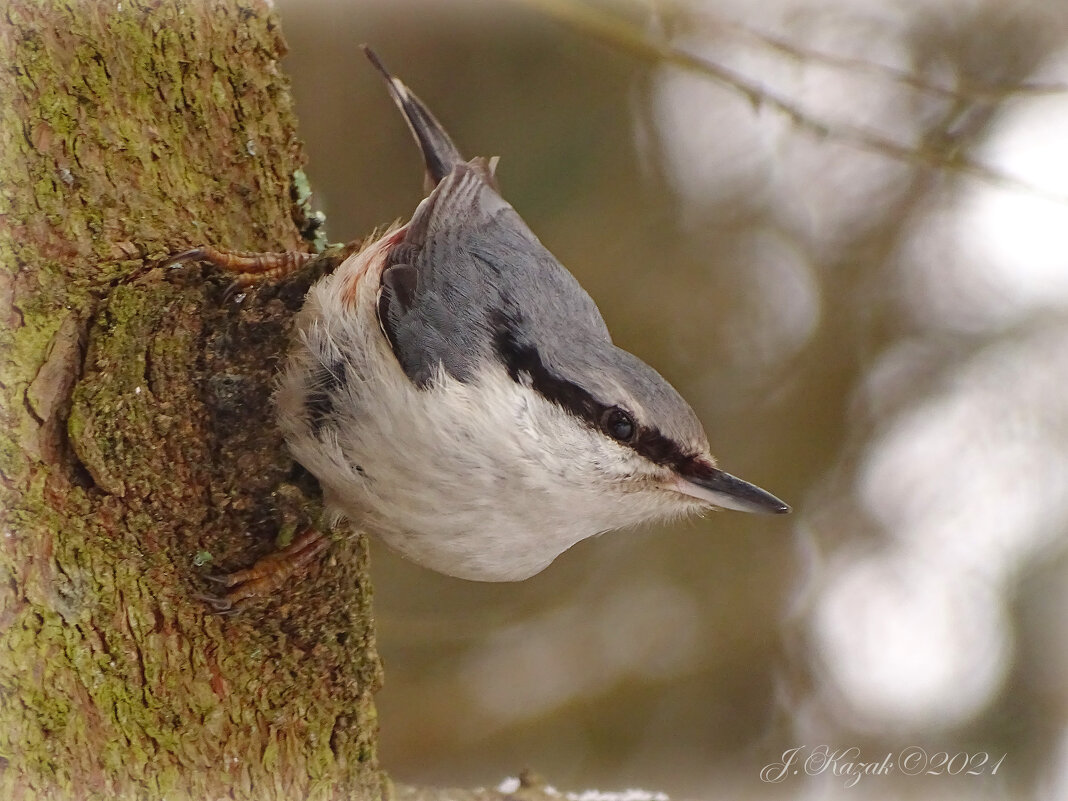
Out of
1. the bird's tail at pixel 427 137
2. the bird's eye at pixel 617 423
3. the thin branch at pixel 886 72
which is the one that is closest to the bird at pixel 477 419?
the bird's eye at pixel 617 423

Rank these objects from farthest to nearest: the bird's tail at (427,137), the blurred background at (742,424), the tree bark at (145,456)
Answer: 1. the blurred background at (742,424)
2. the bird's tail at (427,137)
3. the tree bark at (145,456)

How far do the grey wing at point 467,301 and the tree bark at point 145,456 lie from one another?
0.68ft

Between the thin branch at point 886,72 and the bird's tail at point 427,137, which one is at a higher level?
the thin branch at point 886,72

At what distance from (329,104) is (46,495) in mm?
2272

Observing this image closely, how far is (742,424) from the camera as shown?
338cm

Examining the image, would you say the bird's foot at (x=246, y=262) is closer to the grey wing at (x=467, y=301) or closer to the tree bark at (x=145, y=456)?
the tree bark at (x=145, y=456)

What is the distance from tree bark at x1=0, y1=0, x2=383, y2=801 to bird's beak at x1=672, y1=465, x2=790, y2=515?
593 millimetres

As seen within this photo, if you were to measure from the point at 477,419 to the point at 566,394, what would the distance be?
0.15m

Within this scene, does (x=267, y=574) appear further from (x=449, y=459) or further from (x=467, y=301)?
(x=467, y=301)

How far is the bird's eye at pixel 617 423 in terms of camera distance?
1.42 meters

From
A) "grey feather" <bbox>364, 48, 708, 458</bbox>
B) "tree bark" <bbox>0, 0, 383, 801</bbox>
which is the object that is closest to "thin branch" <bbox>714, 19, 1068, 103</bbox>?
"grey feather" <bbox>364, 48, 708, 458</bbox>

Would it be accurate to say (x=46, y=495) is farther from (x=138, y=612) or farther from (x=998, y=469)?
(x=998, y=469)

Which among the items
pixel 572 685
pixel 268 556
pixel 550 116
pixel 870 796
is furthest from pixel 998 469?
pixel 268 556

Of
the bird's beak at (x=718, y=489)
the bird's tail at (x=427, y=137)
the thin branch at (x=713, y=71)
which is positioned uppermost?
the thin branch at (x=713, y=71)
